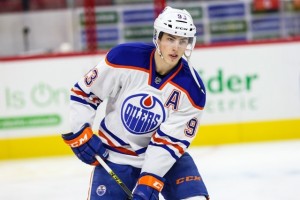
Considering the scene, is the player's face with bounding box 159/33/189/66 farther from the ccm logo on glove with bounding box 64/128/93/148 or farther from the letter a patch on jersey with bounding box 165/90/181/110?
the ccm logo on glove with bounding box 64/128/93/148

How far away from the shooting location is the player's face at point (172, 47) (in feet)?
8.43

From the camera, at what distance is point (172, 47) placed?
2568 mm

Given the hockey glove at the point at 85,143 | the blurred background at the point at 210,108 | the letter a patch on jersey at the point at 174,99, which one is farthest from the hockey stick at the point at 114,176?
the blurred background at the point at 210,108

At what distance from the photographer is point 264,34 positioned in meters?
7.07

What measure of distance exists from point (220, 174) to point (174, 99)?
2.02 m

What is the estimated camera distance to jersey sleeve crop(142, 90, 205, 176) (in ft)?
8.83

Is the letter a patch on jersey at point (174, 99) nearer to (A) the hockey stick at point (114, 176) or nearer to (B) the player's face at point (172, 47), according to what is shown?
(B) the player's face at point (172, 47)

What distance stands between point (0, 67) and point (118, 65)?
10.2ft

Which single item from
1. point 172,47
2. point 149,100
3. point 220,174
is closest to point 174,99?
point 149,100

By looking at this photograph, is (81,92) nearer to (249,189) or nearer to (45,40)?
(249,189)

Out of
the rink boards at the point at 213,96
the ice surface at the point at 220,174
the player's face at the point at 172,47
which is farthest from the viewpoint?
the rink boards at the point at 213,96

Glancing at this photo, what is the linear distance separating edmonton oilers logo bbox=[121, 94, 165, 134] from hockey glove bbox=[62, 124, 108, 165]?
0.14 meters

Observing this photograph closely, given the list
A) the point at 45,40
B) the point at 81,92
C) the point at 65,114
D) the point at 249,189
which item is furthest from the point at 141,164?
the point at 45,40

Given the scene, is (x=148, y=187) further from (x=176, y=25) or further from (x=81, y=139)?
(x=176, y=25)
